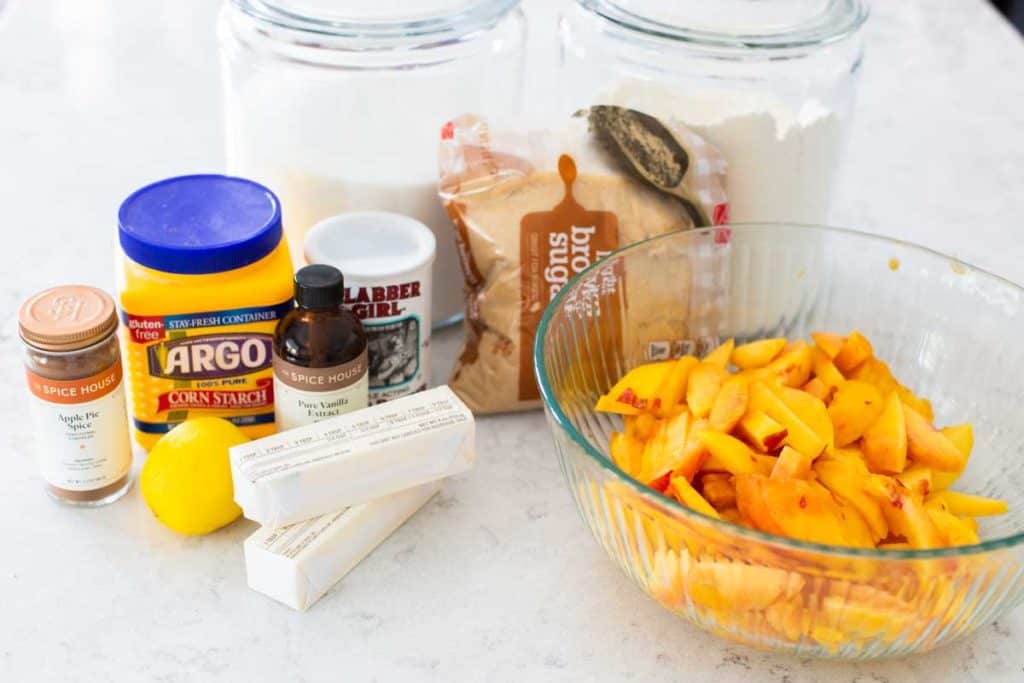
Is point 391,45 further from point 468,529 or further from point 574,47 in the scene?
point 468,529

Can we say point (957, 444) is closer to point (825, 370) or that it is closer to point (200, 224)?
point (825, 370)

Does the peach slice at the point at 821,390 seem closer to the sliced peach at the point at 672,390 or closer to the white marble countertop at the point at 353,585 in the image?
the sliced peach at the point at 672,390

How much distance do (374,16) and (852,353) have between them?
0.51m

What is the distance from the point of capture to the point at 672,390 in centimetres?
103

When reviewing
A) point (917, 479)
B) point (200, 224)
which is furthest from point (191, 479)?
point (917, 479)

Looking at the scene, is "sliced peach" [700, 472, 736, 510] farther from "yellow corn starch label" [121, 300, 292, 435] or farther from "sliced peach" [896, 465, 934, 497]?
"yellow corn starch label" [121, 300, 292, 435]

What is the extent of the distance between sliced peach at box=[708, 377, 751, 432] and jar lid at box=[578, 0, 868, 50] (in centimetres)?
31

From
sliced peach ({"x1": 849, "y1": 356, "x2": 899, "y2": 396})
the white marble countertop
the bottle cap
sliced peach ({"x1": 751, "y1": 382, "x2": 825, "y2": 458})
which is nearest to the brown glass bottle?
the bottle cap

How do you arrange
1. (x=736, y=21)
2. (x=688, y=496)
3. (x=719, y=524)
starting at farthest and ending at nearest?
(x=736, y=21) < (x=688, y=496) < (x=719, y=524)

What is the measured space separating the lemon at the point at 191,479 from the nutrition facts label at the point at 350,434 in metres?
0.04

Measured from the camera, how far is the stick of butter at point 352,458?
92cm

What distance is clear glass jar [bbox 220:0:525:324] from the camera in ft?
3.63

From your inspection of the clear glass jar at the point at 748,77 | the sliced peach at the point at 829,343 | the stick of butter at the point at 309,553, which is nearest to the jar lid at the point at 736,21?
the clear glass jar at the point at 748,77

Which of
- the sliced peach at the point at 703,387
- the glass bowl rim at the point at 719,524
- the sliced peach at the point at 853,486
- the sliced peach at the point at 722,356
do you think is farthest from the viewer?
the sliced peach at the point at 722,356
